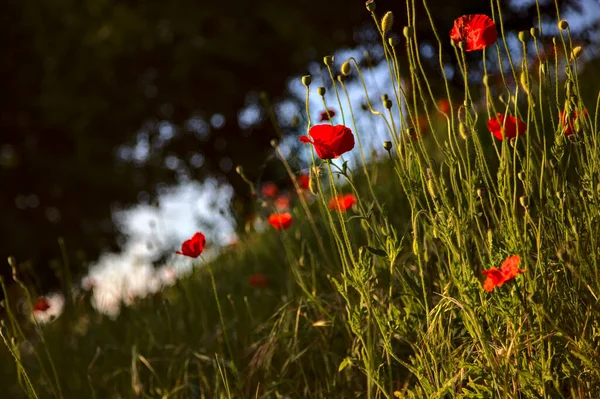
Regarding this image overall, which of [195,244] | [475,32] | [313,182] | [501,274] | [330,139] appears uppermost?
[475,32]

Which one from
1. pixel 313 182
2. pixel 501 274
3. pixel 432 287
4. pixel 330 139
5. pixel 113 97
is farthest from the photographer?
pixel 113 97

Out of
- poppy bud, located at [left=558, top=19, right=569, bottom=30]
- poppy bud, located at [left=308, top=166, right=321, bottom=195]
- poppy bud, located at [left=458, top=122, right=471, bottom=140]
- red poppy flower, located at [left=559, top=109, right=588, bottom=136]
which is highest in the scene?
poppy bud, located at [left=558, top=19, right=569, bottom=30]

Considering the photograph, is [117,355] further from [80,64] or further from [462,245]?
[80,64]

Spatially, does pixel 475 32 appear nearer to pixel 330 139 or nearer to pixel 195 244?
pixel 330 139

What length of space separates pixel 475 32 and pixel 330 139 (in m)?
0.44

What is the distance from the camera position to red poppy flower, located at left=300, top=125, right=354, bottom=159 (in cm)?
160

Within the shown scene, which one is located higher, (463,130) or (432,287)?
(463,130)

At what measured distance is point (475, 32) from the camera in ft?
5.47

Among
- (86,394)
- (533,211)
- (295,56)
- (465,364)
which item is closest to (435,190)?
(465,364)

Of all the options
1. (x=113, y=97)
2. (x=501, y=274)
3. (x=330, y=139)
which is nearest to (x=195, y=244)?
(x=330, y=139)

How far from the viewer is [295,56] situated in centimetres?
880

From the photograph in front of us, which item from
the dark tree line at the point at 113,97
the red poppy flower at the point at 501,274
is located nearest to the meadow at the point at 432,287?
the red poppy flower at the point at 501,274

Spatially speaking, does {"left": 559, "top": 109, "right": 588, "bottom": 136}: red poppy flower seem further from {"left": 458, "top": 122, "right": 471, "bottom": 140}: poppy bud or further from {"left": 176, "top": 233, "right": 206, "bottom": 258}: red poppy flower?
{"left": 176, "top": 233, "right": 206, "bottom": 258}: red poppy flower

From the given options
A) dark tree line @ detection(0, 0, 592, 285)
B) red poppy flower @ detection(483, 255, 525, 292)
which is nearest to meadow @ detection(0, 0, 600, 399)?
red poppy flower @ detection(483, 255, 525, 292)
